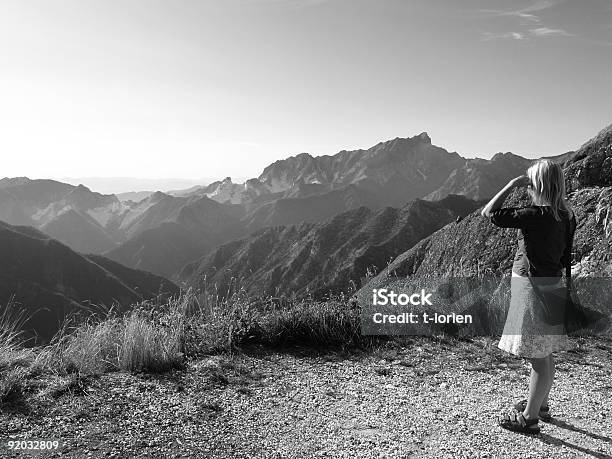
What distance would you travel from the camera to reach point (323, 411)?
481cm

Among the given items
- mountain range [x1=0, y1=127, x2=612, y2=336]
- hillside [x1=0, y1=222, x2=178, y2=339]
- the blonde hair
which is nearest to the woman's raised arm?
the blonde hair

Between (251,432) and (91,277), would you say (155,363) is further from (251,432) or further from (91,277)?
(91,277)

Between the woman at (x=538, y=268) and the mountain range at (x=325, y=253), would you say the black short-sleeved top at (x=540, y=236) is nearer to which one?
the woman at (x=538, y=268)

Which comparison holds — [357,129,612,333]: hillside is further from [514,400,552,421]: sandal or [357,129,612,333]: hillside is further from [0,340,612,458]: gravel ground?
[514,400,552,421]: sandal

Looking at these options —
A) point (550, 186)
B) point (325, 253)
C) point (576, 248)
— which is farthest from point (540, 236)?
point (325, 253)

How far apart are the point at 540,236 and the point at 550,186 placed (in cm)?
43

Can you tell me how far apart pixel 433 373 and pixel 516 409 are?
4.83 ft

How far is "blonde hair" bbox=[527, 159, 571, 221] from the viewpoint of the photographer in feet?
12.9

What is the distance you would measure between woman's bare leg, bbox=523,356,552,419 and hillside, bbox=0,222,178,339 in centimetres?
7376

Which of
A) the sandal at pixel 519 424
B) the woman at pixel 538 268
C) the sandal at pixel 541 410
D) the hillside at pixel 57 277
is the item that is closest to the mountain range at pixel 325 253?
the hillside at pixel 57 277

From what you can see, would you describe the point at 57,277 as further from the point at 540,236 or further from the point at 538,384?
the point at 540,236

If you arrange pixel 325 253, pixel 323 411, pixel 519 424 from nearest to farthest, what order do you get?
1. pixel 519 424
2. pixel 323 411
3. pixel 325 253

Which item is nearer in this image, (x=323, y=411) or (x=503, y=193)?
(x=503, y=193)

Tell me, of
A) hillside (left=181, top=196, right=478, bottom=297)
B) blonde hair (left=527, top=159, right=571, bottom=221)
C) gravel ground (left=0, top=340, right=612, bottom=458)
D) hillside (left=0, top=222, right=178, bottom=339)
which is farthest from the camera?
hillside (left=181, top=196, right=478, bottom=297)
